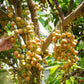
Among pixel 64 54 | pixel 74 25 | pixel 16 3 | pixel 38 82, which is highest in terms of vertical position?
pixel 16 3

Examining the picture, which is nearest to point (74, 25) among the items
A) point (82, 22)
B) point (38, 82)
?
point (82, 22)

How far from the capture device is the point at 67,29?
2.38ft

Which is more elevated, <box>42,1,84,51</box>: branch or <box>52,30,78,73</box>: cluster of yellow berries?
<box>42,1,84,51</box>: branch

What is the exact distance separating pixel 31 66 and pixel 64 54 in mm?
171

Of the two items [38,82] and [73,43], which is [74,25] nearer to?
[73,43]

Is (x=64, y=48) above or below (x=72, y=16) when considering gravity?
below

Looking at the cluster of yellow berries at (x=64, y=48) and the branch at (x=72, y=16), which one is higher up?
the branch at (x=72, y=16)

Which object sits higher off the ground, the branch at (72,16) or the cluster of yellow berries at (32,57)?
the branch at (72,16)

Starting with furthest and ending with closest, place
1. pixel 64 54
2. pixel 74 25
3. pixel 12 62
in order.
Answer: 1. pixel 74 25
2. pixel 12 62
3. pixel 64 54

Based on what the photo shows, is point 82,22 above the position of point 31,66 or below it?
above

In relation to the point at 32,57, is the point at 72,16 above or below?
above

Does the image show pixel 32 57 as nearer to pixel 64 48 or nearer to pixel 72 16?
pixel 64 48

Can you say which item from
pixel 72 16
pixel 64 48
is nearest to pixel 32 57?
pixel 64 48

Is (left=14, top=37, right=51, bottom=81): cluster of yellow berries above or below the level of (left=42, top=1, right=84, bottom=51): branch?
below
